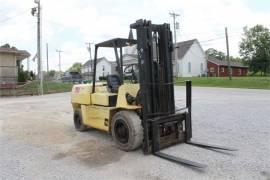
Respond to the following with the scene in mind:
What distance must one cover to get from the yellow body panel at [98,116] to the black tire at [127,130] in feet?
0.93

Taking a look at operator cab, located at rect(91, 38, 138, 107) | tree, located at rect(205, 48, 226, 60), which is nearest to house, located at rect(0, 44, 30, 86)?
operator cab, located at rect(91, 38, 138, 107)

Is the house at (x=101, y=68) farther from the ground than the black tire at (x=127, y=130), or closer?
farther from the ground

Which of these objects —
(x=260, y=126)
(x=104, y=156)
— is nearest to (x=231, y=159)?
(x=104, y=156)

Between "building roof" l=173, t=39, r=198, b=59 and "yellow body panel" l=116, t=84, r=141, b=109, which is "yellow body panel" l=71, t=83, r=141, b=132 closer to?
"yellow body panel" l=116, t=84, r=141, b=109

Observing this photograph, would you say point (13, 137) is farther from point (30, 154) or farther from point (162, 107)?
point (162, 107)

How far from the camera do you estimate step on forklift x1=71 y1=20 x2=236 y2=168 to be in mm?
5324

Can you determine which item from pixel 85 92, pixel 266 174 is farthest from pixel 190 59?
pixel 266 174

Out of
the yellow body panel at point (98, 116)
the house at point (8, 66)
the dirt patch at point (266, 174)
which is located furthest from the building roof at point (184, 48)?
the dirt patch at point (266, 174)

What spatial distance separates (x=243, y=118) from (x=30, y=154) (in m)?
6.36

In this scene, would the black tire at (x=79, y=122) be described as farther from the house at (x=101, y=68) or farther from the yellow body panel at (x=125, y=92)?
the yellow body panel at (x=125, y=92)

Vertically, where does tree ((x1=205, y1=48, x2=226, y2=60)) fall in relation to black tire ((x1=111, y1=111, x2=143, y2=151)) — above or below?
above

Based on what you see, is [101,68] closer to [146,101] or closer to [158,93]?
[158,93]

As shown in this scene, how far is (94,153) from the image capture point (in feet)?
18.2

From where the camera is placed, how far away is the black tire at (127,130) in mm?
5348
